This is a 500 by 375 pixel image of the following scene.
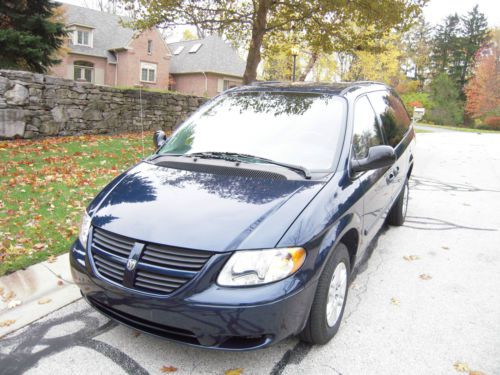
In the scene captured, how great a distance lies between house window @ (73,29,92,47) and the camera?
108ft

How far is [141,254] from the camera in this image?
2.42m

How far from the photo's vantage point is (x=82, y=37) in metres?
33.4

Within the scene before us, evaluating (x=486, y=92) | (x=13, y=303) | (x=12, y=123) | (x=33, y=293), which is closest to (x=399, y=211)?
(x=33, y=293)

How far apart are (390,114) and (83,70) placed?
33511mm

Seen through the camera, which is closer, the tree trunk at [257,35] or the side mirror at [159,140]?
the side mirror at [159,140]

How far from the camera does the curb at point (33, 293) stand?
10.5 feet

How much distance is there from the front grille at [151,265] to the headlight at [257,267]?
14cm

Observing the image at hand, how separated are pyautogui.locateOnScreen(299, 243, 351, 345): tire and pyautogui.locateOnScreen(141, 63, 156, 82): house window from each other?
3513 centimetres

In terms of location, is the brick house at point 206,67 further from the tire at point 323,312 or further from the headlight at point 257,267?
the headlight at point 257,267

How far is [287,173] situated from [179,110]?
37.4 feet

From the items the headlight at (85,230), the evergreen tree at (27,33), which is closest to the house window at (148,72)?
the evergreen tree at (27,33)

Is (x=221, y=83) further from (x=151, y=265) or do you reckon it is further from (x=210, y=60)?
(x=151, y=265)

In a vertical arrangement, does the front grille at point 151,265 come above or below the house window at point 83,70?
below

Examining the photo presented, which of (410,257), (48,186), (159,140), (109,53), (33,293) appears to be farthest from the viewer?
(109,53)
